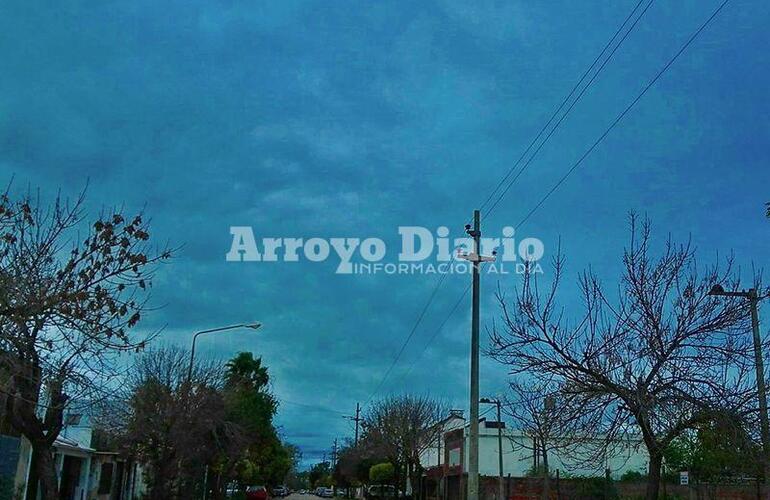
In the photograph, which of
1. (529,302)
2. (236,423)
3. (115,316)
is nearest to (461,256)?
(529,302)

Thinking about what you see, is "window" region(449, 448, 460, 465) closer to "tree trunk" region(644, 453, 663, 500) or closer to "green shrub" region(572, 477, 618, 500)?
"green shrub" region(572, 477, 618, 500)

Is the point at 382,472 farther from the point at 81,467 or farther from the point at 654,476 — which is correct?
the point at 654,476

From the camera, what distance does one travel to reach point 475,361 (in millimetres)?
22203

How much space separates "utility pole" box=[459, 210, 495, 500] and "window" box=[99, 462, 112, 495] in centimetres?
2953

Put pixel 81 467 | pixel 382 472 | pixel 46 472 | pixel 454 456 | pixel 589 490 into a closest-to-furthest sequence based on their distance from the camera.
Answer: pixel 46 472 → pixel 589 490 → pixel 81 467 → pixel 454 456 → pixel 382 472

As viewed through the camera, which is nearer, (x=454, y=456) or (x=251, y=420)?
(x=251, y=420)

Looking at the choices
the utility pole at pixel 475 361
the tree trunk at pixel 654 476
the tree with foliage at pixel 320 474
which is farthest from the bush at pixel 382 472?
the tree with foliage at pixel 320 474

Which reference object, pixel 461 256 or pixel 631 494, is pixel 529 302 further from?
pixel 631 494

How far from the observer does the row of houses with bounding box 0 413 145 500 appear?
89.5ft

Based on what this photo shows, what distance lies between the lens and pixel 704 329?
15.0 meters

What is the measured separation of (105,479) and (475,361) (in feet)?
102

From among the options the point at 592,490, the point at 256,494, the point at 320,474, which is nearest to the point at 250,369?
the point at 256,494

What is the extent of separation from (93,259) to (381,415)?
1856 inches

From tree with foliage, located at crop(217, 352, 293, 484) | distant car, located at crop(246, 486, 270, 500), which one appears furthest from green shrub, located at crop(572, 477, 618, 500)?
distant car, located at crop(246, 486, 270, 500)
